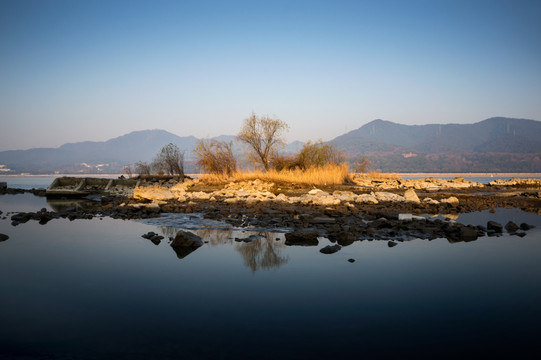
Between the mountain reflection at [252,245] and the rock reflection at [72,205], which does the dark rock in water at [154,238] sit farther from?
the rock reflection at [72,205]

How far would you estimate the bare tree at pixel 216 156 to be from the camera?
24688 mm

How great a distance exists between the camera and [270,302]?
337 cm

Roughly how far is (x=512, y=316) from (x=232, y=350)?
7.46ft

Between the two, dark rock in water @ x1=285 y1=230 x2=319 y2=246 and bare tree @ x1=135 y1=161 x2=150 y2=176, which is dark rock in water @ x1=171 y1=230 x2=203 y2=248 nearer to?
dark rock in water @ x1=285 y1=230 x2=319 y2=246

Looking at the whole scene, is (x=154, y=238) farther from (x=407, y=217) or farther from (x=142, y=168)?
(x=142, y=168)

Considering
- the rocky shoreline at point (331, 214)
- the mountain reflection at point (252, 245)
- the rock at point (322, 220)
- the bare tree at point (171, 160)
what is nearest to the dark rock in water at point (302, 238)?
the rocky shoreline at point (331, 214)

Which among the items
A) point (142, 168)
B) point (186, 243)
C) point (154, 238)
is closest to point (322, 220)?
point (186, 243)

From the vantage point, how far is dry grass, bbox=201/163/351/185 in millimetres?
20141

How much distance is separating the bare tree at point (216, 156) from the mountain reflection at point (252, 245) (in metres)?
16.9

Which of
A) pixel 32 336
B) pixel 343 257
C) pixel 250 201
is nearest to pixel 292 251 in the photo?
pixel 343 257

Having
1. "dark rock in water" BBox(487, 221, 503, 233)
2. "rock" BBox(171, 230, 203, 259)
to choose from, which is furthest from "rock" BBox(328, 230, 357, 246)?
"dark rock in water" BBox(487, 221, 503, 233)

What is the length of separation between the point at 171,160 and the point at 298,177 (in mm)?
12296

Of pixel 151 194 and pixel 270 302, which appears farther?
pixel 151 194

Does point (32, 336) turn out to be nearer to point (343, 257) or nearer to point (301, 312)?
point (301, 312)
